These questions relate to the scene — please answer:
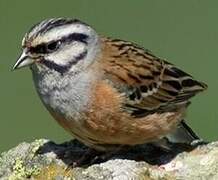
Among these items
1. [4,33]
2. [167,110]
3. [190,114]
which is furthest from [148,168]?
[4,33]

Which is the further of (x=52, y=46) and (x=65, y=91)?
(x=65, y=91)

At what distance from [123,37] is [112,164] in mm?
6830

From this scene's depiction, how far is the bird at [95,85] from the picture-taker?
8.39 meters

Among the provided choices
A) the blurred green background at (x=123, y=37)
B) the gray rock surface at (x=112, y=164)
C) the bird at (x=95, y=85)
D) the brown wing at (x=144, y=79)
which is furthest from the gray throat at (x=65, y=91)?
the blurred green background at (x=123, y=37)

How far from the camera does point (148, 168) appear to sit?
8.27 m

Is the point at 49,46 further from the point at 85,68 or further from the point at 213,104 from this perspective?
the point at 213,104

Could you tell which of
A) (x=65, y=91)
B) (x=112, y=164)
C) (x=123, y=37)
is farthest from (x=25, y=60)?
(x=123, y=37)

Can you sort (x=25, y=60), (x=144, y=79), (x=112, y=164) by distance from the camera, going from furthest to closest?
1. (x=144, y=79)
2. (x=25, y=60)
3. (x=112, y=164)

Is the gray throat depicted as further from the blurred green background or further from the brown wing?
the blurred green background

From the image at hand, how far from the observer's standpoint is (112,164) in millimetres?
8234

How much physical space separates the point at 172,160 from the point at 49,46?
4.12 feet

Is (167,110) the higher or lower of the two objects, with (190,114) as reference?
higher

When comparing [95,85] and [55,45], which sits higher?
[55,45]

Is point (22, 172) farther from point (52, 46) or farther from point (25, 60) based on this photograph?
point (52, 46)
